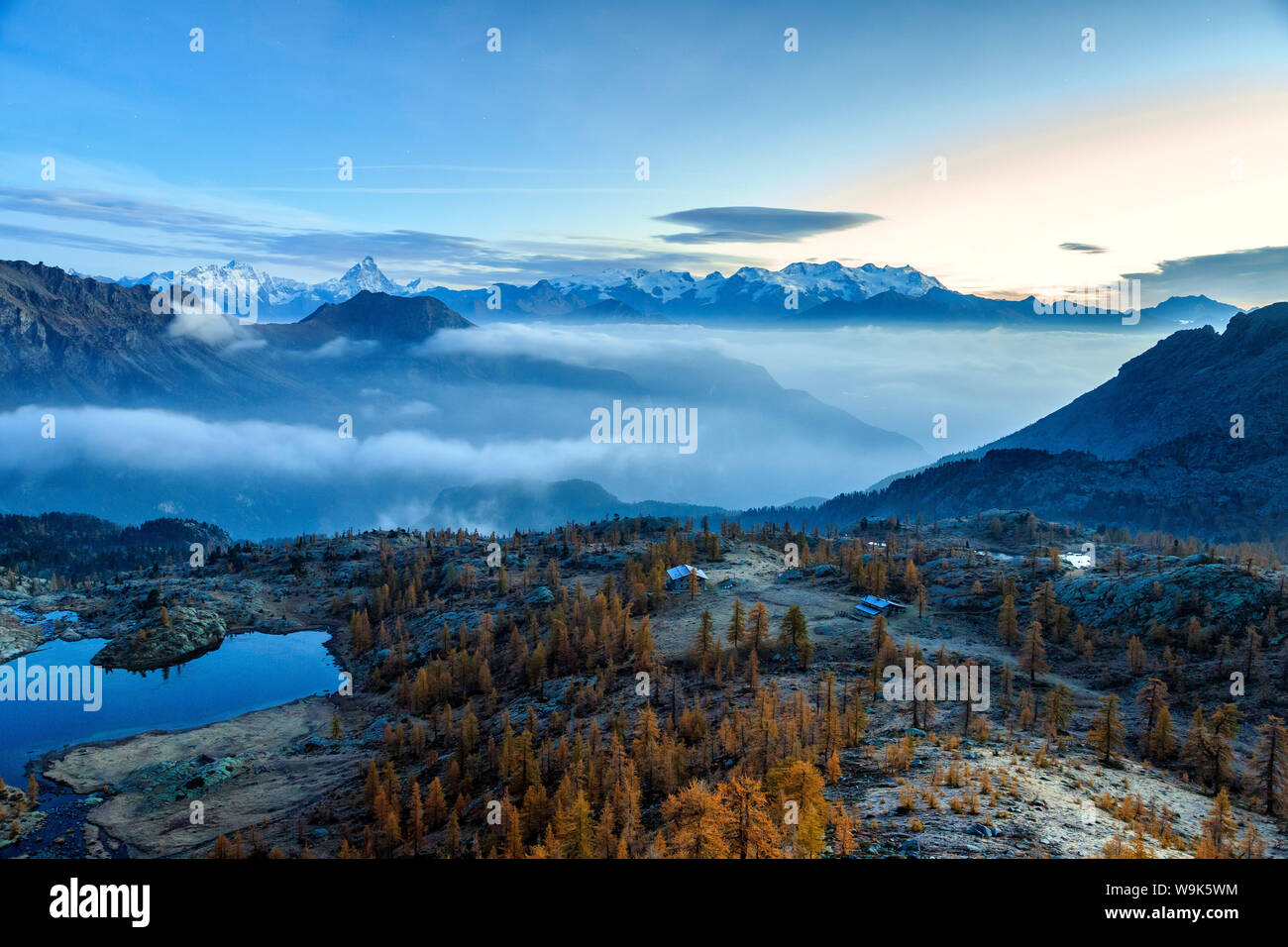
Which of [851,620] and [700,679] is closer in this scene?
[700,679]

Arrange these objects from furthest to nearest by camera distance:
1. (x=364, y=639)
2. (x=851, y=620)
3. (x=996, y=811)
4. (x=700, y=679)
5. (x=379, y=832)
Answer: (x=364, y=639) < (x=851, y=620) < (x=700, y=679) < (x=379, y=832) < (x=996, y=811)

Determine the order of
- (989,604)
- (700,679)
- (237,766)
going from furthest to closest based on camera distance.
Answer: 1. (989,604)
2. (237,766)
3. (700,679)

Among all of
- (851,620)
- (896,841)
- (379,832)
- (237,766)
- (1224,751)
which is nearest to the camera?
(896,841)

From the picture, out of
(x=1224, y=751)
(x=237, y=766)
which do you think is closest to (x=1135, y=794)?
(x=1224, y=751)
